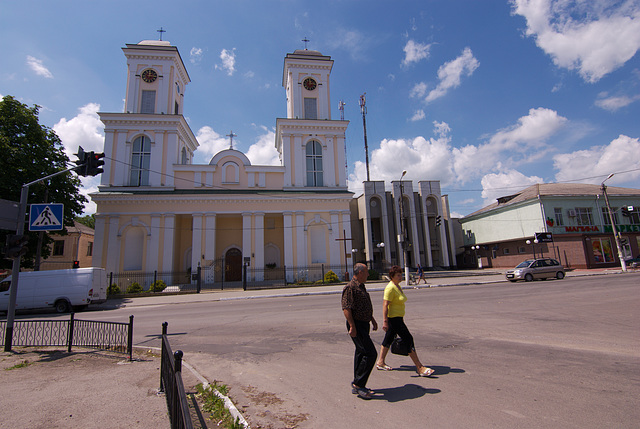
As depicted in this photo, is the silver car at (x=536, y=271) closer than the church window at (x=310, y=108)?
Yes

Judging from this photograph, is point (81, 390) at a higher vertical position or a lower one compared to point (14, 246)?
A: lower

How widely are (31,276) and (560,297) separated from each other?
24463 mm

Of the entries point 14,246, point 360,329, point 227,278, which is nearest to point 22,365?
point 14,246

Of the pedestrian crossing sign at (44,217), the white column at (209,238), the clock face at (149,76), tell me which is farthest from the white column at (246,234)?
the pedestrian crossing sign at (44,217)

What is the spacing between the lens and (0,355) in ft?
24.4

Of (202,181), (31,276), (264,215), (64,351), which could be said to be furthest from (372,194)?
(64,351)

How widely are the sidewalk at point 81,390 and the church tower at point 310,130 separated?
84.8 ft

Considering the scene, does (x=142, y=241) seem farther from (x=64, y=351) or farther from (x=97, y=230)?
(x=64, y=351)

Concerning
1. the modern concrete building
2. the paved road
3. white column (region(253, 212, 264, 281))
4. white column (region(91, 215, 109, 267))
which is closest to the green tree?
white column (region(91, 215, 109, 267))

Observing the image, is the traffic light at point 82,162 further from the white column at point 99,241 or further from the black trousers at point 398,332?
the white column at point 99,241

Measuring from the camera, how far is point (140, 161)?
3059 cm

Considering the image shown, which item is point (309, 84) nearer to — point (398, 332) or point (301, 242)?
point (301, 242)

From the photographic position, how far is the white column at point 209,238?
94.5ft

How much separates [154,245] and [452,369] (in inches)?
1092
